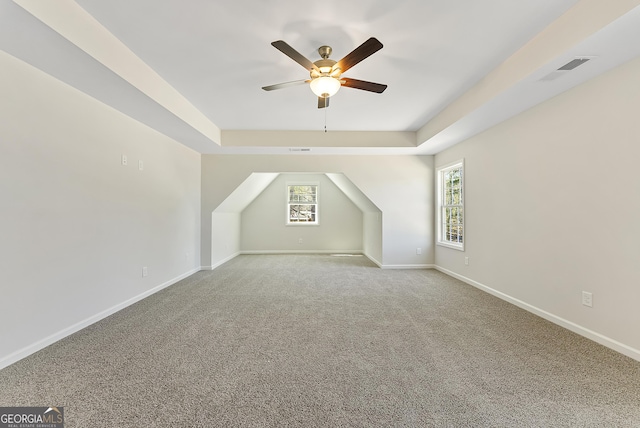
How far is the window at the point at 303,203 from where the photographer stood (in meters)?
7.71

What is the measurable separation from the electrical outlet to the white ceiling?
1.85 metres

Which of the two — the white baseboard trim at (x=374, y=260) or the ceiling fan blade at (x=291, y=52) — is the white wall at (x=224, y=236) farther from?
the ceiling fan blade at (x=291, y=52)

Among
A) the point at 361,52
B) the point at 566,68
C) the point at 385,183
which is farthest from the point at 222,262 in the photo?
the point at 566,68

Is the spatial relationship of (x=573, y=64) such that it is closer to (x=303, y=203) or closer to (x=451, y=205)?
(x=451, y=205)

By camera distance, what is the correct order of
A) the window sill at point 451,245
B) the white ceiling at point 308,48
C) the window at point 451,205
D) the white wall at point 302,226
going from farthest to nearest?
the white wall at point 302,226 → the window at point 451,205 → the window sill at point 451,245 → the white ceiling at point 308,48

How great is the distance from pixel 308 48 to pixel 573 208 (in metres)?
2.77

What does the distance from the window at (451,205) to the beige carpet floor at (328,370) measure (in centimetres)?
164

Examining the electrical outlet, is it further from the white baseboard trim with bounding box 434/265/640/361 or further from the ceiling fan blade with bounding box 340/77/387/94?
the ceiling fan blade with bounding box 340/77/387/94

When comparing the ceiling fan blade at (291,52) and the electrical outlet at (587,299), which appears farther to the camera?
the electrical outlet at (587,299)

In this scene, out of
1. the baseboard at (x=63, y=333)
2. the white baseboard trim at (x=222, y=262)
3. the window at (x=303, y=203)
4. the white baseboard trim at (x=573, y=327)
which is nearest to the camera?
the baseboard at (x=63, y=333)

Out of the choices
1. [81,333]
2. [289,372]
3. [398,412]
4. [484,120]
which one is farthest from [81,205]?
[484,120]

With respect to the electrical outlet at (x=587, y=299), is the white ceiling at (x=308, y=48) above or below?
above

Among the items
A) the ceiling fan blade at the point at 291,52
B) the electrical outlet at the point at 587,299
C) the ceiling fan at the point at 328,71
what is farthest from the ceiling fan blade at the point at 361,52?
the electrical outlet at the point at 587,299

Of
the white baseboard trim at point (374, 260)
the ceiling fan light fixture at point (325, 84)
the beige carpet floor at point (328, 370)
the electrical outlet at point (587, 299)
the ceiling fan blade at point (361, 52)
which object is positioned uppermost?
the ceiling fan blade at point (361, 52)
